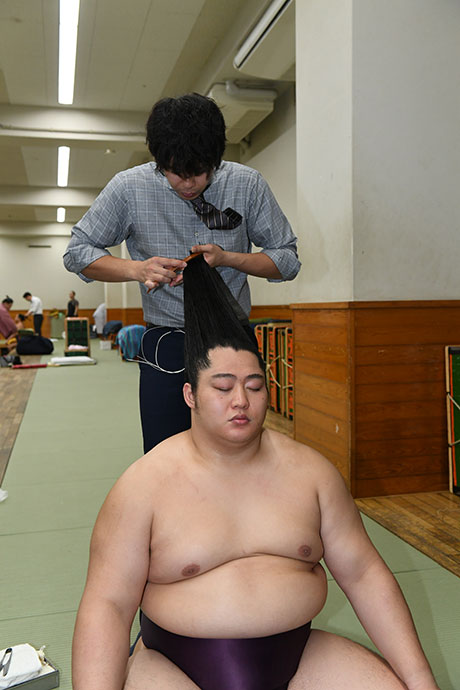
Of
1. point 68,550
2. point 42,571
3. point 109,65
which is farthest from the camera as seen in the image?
point 109,65

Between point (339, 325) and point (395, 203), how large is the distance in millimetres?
660

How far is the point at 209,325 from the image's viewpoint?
1189 mm

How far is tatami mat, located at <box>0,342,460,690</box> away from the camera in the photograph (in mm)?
1937

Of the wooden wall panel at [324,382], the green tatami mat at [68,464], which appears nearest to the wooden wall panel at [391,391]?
the wooden wall panel at [324,382]

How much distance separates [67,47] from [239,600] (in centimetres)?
672

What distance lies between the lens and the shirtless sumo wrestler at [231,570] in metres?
1.04

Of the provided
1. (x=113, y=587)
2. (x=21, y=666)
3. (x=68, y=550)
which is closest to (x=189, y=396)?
(x=113, y=587)

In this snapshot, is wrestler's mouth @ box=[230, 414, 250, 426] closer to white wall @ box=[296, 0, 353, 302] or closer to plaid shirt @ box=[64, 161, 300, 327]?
plaid shirt @ box=[64, 161, 300, 327]

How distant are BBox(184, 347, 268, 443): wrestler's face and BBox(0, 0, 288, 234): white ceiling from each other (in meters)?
5.25

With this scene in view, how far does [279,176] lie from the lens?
8406 mm

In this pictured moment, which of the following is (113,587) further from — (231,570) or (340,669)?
(340,669)

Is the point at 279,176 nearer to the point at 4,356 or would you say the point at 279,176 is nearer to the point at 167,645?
the point at 4,356

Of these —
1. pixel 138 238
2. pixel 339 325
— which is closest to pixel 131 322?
pixel 339 325

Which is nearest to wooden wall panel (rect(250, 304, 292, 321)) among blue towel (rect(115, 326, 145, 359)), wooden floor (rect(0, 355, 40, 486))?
blue towel (rect(115, 326, 145, 359))
